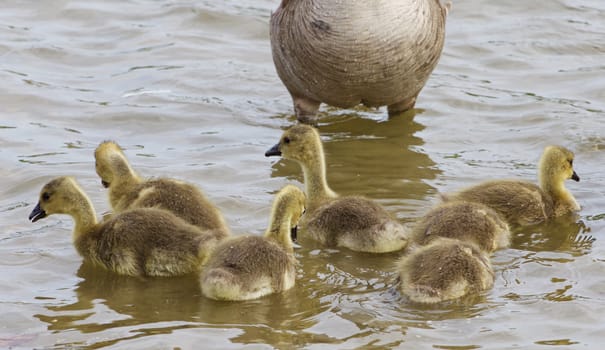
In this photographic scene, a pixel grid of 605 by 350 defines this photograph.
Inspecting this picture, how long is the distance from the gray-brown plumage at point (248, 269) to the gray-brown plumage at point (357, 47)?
9.27 ft

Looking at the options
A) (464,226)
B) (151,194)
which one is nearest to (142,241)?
(151,194)

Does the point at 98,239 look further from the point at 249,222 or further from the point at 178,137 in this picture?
the point at 178,137

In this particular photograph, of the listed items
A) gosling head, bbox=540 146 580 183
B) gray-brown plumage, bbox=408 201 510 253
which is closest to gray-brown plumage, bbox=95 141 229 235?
gray-brown plumage, bbox=408 201 510 253

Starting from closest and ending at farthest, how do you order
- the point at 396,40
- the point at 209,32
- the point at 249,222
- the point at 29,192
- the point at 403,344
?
1. the point at 403,344
2. the point at 249,222
3. the point at 29,192
4. the point at 396,40
5. the point at 209,32

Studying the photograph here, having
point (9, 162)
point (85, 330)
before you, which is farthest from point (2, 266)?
point (9, 162)

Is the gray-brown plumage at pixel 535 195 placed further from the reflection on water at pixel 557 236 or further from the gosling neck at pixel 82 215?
the gosling neck at pixel 82 215

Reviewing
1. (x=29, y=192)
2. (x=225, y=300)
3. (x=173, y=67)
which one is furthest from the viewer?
(x=173, y=67)

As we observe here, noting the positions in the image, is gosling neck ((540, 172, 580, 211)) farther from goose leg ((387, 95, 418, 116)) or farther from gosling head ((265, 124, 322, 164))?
goose leg ((387, 95, 418, 116))

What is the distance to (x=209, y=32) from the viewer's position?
13.7 m

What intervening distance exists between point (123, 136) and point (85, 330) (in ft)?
13.5

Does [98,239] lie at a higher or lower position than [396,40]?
lower

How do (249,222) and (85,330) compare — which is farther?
(249,222)

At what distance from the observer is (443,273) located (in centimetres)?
643

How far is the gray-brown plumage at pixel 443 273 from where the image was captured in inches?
251
